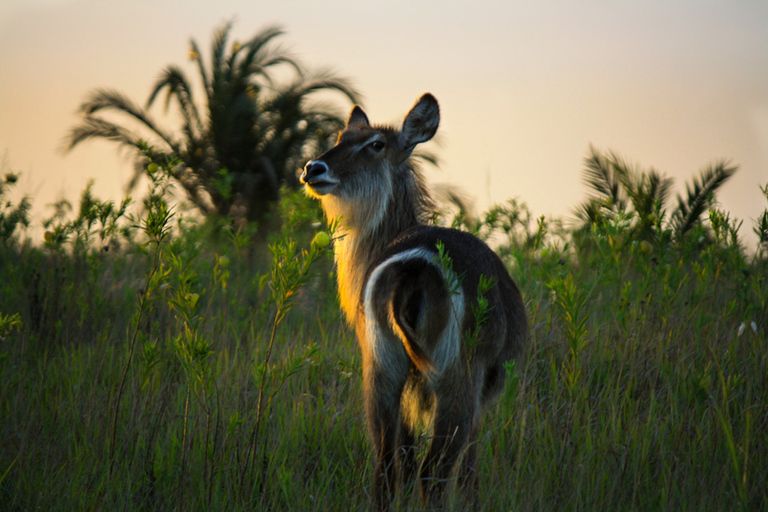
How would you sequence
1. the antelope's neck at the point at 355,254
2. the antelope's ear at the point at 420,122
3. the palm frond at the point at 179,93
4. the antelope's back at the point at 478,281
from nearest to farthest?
the antelope's back at the point at 478,281
the antelope's neck at the point at 355,254
the antelope's ear at the point at 420,122
the palm frond at the point at 179,93

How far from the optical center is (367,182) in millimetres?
3643

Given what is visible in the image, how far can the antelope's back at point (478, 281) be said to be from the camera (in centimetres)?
259

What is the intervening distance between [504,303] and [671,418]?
1171mm

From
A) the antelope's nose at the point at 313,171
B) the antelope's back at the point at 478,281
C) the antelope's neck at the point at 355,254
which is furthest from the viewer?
the antelope's neck at the point at 355,254

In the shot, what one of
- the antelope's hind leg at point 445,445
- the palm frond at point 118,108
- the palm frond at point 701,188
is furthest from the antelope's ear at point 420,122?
the palm frond at point 118,108

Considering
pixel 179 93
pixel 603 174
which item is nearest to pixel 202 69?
pixel 179 93

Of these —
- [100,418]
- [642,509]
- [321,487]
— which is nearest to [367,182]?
[321,487]

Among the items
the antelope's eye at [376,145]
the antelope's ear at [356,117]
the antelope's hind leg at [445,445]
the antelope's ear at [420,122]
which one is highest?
the antelope's ear at [356,117]

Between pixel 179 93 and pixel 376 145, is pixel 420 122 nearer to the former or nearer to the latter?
pixel 376 145

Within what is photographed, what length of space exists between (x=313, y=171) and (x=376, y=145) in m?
0.46

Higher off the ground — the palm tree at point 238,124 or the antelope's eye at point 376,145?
the palm tree at point 238,124

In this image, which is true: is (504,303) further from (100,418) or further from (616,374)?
(100,418)

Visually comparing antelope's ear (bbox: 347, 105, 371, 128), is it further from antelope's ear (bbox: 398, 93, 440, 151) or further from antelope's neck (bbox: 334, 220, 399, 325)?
antelope's neck (bbox: 334, 220, 399, 325)

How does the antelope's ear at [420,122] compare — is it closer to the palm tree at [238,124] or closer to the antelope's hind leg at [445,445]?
the antelope's hind leg at [445,445]
